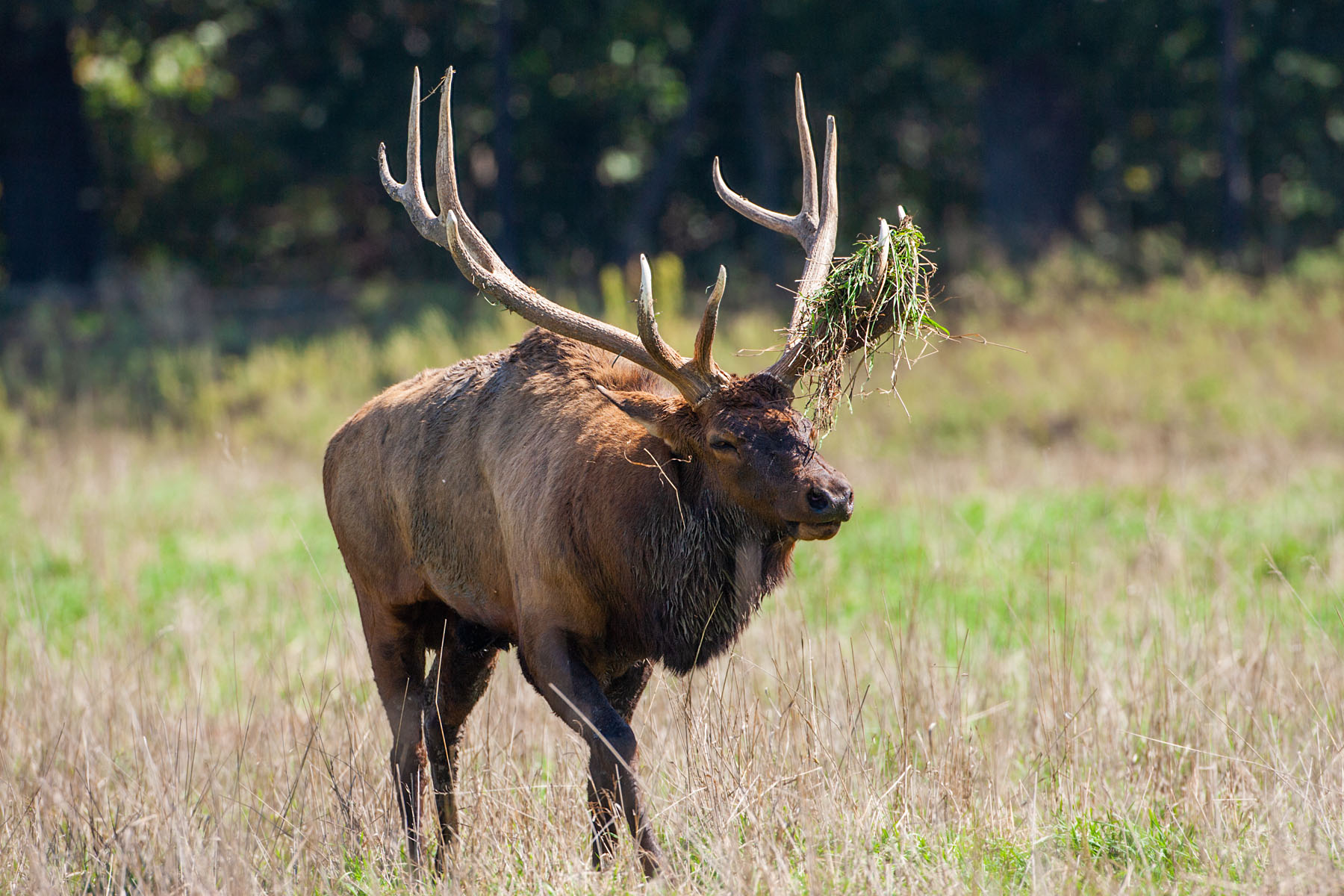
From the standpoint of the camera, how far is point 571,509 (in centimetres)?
413

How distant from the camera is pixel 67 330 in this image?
20422 millimetres

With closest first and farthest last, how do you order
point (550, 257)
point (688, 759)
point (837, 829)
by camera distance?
point (837, 829) < point (688, 759) < point (550, 257)

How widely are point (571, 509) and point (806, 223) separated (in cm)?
141

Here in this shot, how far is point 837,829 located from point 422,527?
168cm

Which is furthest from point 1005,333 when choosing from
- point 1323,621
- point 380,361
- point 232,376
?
point 1323,621

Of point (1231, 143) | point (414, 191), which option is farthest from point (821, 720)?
point (1231, 143)

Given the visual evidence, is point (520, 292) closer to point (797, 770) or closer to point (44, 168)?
point (797, 770)

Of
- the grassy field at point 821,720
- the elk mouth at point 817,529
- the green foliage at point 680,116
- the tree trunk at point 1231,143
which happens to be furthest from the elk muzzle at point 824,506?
the tree trunk at point 1231,143

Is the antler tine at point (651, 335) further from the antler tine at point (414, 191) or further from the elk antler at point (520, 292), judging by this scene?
the antler tine at point (414, 191)

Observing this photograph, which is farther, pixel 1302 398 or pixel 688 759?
pixel 1302 398

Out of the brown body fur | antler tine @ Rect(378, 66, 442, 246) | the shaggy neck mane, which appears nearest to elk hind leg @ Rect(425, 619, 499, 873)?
the brown body fur

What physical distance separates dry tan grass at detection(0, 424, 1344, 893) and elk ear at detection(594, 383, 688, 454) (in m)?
0.77

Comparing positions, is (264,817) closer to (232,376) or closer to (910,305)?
(910,305)

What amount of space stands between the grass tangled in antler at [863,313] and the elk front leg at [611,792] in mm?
1047
